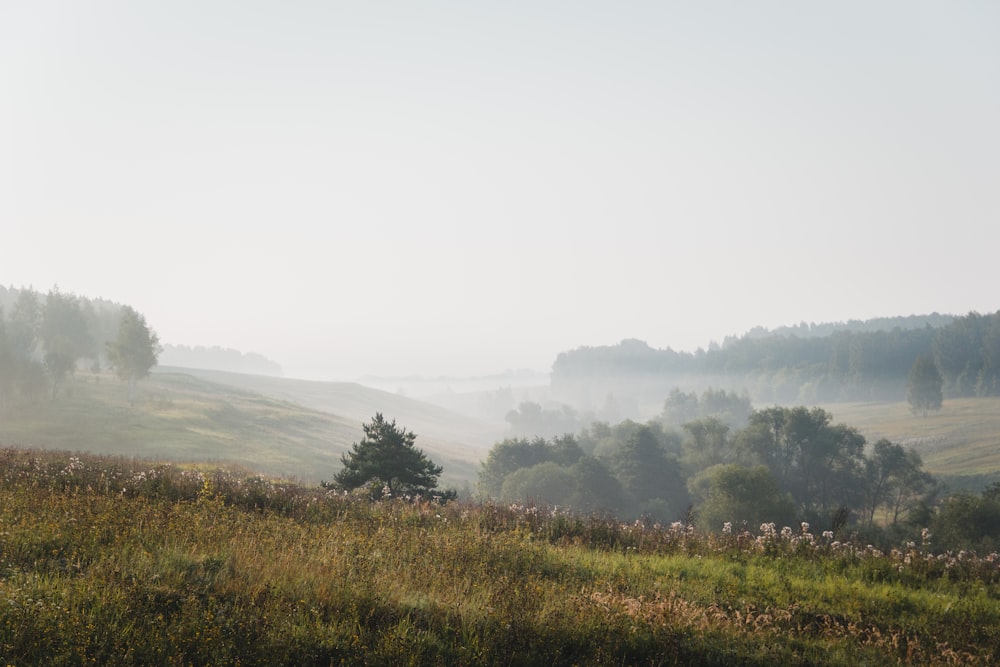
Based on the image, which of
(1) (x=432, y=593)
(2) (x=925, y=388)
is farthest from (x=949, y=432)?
(1) (x=432, y=593)

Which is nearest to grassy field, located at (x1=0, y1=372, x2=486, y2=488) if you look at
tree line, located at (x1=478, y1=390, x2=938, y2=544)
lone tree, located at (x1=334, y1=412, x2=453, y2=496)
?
tree line, located at (x1=478, y1=390, x2=938, y2=544)

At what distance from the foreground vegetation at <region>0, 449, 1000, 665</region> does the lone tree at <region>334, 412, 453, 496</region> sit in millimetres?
8917

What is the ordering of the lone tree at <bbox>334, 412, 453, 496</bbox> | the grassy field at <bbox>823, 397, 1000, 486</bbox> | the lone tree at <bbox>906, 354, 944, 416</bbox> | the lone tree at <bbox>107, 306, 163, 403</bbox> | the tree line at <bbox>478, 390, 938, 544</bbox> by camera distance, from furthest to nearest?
the lone tree at <bbox>906, 354, 944, 416</bbox> → the grassy field at <bbox>823, 397, 1000, 486</bbox> → the lone tree at <bbox>107, 306, 163, 403</bbox> → the tree line at <bbox>478, 390, 938, 544</bbox> → the lone tree at <bbox>334, 412, 453, 496</bbox>

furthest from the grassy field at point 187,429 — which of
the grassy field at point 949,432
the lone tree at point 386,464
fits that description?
the grassy field at point 949,432

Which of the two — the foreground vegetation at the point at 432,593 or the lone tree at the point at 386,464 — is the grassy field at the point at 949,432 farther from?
the foreground vegetation at the point at 432,593

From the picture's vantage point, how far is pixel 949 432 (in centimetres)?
11462

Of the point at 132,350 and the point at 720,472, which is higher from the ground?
the point at 132,350

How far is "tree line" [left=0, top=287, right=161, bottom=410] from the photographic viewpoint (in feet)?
216

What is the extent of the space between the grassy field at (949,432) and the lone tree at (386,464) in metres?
96.7

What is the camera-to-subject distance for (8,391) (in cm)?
6525

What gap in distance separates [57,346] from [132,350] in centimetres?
1006

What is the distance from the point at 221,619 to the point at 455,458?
99500mm

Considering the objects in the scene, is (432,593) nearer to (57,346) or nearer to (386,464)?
(386,464)

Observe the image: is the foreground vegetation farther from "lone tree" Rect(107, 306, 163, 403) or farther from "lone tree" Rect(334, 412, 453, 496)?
"lone tree" Rect(107, 306, 163, 403)
